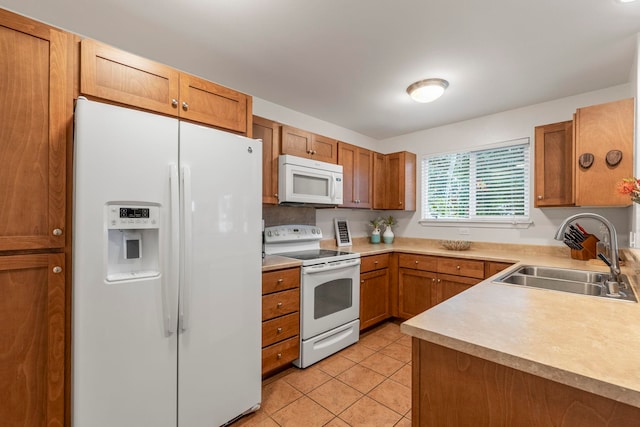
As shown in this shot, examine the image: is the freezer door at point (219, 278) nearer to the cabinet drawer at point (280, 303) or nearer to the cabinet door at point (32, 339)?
the cabinet drawer at point (280, 303)

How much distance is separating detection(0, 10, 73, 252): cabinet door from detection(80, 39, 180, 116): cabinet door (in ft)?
0.25

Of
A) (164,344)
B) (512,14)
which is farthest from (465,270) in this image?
(164,344)

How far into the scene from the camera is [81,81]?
134 cm

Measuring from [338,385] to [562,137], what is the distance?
280 centimetres

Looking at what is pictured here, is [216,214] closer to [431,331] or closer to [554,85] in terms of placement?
[431,331]

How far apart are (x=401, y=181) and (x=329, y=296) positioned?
6.10 ft

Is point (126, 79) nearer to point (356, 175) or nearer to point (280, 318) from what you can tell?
point (280, 318)

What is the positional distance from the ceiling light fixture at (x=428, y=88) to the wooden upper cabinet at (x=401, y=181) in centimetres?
125

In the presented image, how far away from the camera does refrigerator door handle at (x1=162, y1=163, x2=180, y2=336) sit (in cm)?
142

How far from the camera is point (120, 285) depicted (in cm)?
130

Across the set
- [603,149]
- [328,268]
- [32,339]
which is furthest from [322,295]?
[603,149]

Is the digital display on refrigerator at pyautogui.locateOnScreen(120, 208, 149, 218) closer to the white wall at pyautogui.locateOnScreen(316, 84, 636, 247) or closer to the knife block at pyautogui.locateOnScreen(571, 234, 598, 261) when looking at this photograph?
the white wall at pyautogui.locateOnScreen(316, 84, 636, 247)

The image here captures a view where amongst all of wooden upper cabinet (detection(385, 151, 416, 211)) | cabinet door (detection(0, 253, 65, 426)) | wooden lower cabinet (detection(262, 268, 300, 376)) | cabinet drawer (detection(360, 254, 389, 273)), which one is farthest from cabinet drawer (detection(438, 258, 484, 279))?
cabinet door (detection(0, 253, 65, 426))

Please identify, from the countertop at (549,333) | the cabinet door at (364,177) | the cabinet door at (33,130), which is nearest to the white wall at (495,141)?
Answer: the cabinet door at (364,177)
